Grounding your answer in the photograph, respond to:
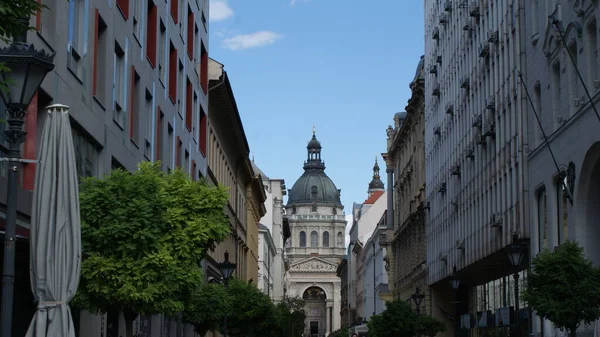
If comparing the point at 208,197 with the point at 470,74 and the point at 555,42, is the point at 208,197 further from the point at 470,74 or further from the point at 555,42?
the point at 470,74

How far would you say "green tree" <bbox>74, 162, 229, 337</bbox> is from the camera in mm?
19391

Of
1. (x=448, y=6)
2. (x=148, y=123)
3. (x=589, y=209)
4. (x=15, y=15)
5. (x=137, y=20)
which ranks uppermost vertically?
(x=448, y=6)

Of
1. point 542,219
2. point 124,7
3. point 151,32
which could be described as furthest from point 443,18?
point 124,7

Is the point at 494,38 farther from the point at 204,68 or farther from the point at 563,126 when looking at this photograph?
the point at 204,68

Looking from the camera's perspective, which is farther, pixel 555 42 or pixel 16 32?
pixel 555 42

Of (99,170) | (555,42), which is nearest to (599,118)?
(555,42)

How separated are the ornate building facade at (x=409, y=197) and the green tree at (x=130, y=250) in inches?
1762

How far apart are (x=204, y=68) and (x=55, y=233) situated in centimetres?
3643

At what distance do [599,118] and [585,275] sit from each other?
3.80 metres

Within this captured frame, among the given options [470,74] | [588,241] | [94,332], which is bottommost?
[94,332]

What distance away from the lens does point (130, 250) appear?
1950cm

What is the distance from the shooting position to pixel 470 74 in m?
46.8

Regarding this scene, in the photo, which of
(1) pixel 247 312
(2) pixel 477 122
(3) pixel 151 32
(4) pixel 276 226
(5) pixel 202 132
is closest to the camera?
(3) pixel 151 32

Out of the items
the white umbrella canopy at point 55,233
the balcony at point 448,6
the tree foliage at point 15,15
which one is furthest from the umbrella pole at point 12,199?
the balcony at point 448,6
